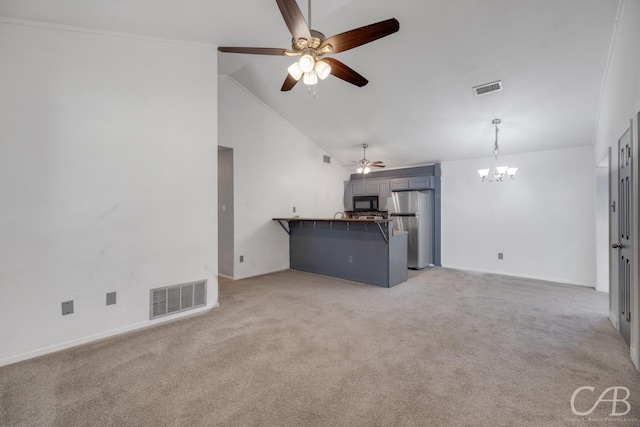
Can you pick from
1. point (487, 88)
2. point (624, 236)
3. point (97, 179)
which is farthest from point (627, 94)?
point (97, 179)

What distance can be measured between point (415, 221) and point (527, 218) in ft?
6.24

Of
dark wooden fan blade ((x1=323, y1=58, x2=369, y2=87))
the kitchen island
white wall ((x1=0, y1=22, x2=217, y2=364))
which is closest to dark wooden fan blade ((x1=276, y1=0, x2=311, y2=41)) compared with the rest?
dark wooden fan blade ((x1=323, y1=58, x2=369, y2=87))

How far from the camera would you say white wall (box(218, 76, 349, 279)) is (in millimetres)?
4840

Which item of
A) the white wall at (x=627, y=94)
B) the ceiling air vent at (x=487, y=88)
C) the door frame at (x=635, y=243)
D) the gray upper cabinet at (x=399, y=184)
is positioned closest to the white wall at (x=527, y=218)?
the gray upper cabinet at (x=399, y=184)

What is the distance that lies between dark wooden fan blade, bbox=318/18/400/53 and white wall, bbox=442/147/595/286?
4423mm

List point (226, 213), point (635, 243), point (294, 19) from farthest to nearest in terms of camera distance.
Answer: point (226, 213) < point (635, 243) < point (294, 19)

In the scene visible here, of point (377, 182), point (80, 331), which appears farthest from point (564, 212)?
point (80, 331)

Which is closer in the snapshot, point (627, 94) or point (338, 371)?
point (338, 371)

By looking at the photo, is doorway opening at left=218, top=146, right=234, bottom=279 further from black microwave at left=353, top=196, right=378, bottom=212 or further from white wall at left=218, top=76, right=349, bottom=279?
black microwave at left=353, top=196, right=378, bottom=212

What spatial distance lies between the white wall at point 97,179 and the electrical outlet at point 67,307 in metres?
0.03

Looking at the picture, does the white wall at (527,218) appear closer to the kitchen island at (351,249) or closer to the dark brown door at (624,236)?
the kitchen island at (351,249)

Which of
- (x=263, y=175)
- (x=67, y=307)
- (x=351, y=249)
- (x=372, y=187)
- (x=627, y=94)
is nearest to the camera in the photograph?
(x=627, y=94)

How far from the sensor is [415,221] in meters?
5.69

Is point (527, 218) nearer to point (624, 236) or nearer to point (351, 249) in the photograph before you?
point (624, 236)
